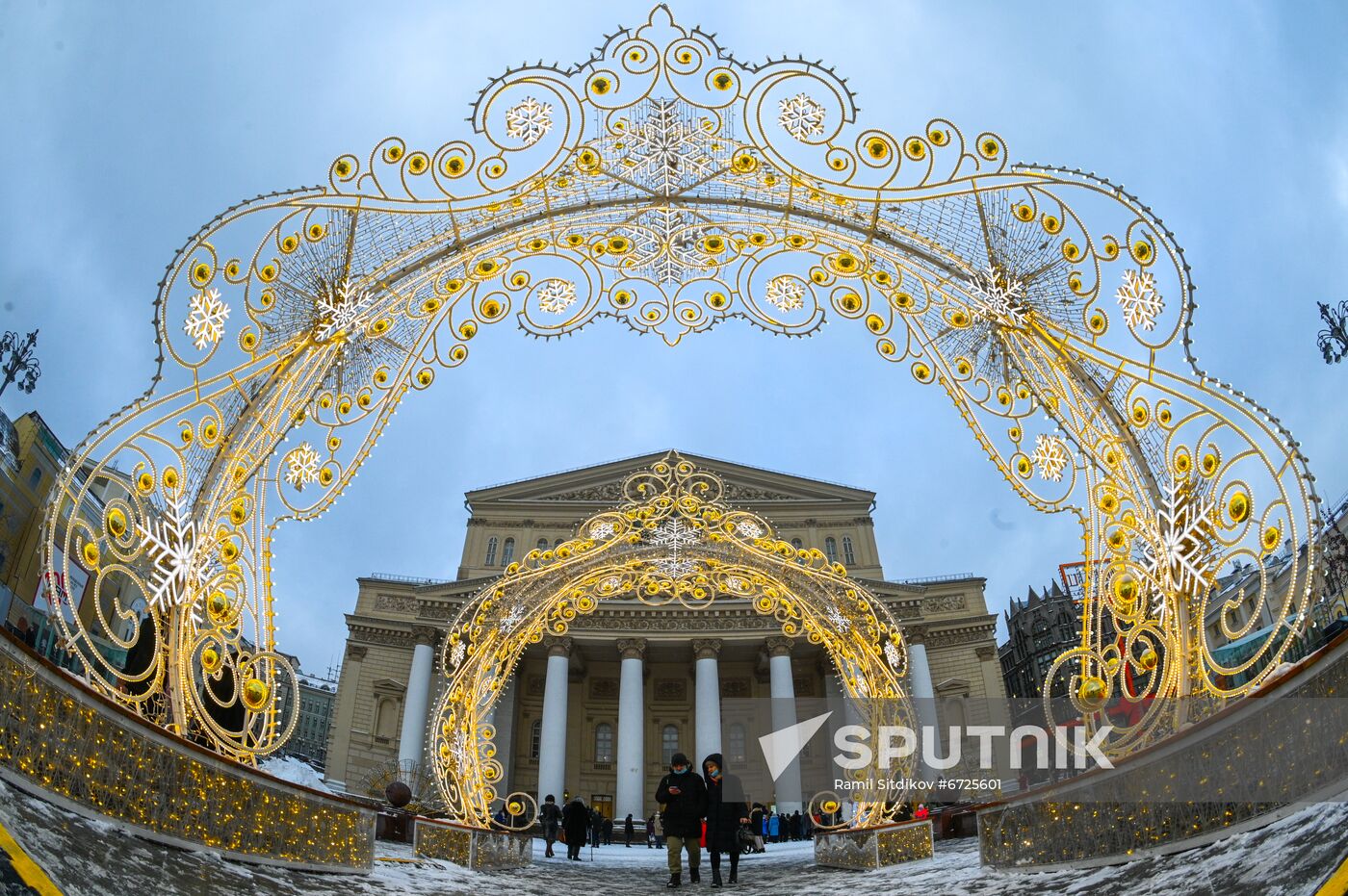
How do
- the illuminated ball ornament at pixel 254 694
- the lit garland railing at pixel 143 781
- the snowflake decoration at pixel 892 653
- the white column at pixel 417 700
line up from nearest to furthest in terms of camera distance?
the lit garland railing at pixel 143 781
the illuminated ball ornament at pixel 254 694
the snowflake decoration at pixel 892 653
the white column at pixel 417 700

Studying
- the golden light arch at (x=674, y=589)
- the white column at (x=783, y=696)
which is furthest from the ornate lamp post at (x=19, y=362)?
the white column at (x=783, y=696)

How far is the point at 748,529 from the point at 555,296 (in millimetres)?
5694

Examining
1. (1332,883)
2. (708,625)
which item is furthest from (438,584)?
(1332,883)

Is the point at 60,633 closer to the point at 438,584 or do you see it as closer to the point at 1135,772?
the point at 1135,772

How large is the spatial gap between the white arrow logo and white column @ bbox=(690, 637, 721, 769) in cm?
251

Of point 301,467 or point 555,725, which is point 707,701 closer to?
point 555,725

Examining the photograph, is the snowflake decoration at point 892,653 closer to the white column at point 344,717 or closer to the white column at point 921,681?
the white column at point 921,681

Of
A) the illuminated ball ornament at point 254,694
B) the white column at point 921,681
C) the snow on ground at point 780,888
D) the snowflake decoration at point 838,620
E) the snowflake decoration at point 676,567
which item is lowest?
the snow on ground at point 780,888

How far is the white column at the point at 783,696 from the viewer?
3231cm

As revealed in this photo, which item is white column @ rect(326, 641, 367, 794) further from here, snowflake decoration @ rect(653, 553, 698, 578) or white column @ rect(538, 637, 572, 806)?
snowflake decoration @ rect(653, 553, 698, 578)

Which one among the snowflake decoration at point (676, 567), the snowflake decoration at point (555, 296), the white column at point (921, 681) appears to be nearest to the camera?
the snowflake decoration at point (555, 296)

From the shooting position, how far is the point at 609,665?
130 ft

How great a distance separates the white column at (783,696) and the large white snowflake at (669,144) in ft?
94.7

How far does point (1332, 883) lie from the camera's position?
9.13 ft
